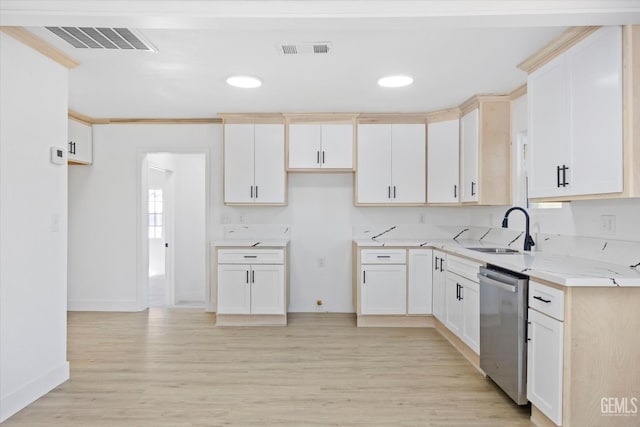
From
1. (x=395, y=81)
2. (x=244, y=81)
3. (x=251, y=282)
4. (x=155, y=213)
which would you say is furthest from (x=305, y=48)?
(x=155, y=213)

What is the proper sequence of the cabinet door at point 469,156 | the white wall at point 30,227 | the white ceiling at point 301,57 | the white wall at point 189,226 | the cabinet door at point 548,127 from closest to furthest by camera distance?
the white ceiling at point 301,57, the white wall at point 30,227, the cabinet door at point 548,127, the cabinet door at point 469,156, the white wall at point 189,226

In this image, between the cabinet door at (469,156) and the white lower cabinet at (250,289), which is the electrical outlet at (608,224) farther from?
the white lower cabinet at (250,289)

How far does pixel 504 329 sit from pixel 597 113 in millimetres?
1422

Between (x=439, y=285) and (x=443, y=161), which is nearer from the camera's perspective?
(x=439, y=285)

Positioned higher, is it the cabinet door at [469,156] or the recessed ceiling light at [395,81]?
the recessed ceiling light at [395,81]

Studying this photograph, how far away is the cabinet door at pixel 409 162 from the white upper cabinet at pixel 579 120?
65.6 inches

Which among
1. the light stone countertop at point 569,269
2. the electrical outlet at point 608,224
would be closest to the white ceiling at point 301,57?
the electrical outlet at point 608,224

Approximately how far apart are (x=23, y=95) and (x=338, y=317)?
361 cm

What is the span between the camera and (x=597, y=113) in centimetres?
215

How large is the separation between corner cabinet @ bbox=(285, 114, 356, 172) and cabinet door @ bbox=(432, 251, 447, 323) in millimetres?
1528

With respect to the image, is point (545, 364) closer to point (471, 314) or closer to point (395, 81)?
point (471, 314)

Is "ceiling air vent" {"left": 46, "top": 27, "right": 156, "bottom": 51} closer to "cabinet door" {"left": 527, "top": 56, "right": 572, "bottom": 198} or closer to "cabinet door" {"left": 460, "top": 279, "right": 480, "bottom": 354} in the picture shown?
"cabinet door" {"left": 527, "top": 56, "right": 572, "bottom": 198}

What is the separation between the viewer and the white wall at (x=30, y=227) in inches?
89.9

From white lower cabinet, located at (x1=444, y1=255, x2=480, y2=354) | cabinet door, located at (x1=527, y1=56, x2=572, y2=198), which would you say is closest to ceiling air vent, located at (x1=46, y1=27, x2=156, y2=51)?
cabinet door, located at (x1=527, y1=56, x2=572, y2=198)
